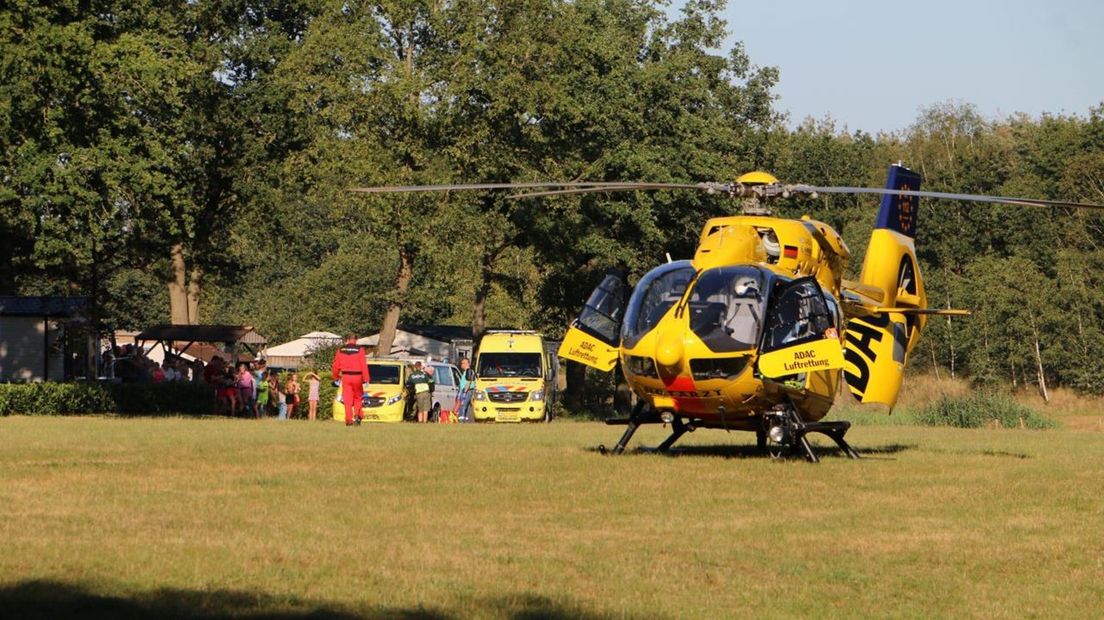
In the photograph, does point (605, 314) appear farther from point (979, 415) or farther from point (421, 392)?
point (979, 415)

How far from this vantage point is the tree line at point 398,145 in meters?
39.1

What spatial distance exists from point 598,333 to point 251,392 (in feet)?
80.9

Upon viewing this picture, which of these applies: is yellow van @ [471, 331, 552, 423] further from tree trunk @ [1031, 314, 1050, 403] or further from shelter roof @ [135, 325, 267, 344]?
tree trunk @ [1031, 314, 1050, 403]

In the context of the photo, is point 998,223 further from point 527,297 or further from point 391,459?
point 391,459

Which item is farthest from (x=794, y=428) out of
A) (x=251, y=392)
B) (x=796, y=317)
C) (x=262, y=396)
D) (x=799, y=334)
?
(x=251, y=392)

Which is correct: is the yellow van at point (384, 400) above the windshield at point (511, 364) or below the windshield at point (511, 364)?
below

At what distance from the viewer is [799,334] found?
68.4 ft

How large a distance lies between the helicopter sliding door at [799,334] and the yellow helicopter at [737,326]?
13 millimetres

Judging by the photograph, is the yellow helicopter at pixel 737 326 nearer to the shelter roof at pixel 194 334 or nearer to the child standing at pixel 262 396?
the child standing at pixel 262 396

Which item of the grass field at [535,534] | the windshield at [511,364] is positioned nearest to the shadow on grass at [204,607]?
the grass field at [535,534]

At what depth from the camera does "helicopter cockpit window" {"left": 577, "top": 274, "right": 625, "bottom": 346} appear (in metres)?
22.2

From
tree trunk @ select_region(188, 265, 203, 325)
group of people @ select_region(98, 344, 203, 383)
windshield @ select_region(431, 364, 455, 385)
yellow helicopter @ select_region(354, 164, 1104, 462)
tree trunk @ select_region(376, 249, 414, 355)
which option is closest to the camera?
yellow helicopter @ select_region(354, 164, 1104, 462)

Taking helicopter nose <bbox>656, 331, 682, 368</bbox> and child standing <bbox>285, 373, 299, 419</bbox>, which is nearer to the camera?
helicopter nose <bbox>656, 331, 682, 368</bbox>

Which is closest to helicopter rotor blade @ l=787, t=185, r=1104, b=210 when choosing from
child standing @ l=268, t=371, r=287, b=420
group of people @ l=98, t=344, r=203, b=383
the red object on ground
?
the red object on ground
